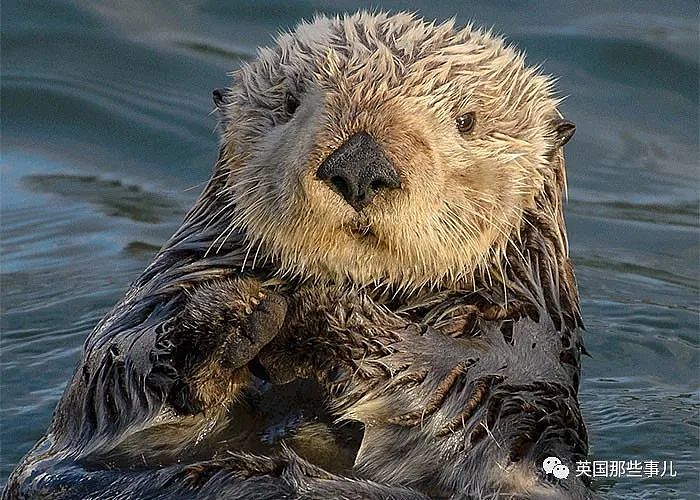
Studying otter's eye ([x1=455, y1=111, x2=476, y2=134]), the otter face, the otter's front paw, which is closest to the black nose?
the otter face

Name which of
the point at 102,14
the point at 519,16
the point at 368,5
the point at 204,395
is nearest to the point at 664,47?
the point at 519,16

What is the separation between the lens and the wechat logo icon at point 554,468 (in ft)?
13.0

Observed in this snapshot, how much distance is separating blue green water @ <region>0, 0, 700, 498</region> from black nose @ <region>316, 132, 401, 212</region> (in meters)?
1.96

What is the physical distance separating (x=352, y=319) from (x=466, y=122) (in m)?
0.66

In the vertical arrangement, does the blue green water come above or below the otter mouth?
below

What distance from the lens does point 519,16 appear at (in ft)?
30.3

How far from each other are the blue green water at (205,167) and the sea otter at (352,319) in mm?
1229

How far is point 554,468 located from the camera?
3963 millimetres

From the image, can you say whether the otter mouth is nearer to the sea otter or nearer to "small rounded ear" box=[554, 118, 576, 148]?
the sea otter

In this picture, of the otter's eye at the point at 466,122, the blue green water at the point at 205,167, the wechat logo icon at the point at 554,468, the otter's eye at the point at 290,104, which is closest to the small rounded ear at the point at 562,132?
the otter's eye at the point at 466,122

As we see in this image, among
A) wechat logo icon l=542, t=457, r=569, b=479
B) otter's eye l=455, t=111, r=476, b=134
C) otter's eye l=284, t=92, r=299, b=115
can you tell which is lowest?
wechat logo icon l=542, t=457, r=569, b=479

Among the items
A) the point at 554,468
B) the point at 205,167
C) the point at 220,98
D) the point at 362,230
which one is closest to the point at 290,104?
the point at 220,98

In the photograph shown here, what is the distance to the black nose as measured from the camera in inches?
139

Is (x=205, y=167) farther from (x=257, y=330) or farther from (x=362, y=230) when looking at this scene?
(x=362, y=230)
